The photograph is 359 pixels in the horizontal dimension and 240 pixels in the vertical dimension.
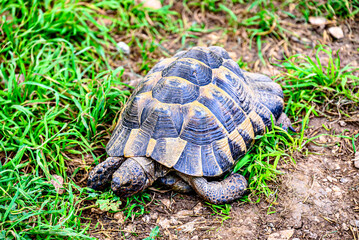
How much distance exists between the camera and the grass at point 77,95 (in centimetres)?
310

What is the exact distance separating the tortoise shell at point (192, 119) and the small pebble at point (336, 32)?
2.28m

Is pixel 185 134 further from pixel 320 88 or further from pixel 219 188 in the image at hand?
pixel 320 88

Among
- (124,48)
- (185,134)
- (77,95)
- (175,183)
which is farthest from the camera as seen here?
(124,48)

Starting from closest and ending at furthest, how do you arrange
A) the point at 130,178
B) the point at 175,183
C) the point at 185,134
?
the point at 130,178, the point at 185,134, the point at 175,183

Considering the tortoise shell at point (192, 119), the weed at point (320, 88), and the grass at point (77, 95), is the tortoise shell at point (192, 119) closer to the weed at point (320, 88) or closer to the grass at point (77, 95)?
the grass at point (77, 95)

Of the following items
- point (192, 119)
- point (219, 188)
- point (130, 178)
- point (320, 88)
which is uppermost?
point (192, 119)

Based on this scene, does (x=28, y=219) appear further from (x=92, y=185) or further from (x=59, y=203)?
(x=92, y=185)

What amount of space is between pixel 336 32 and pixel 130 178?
3.87 meters

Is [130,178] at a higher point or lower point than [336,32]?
lower

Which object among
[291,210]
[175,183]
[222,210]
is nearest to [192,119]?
[175,183]

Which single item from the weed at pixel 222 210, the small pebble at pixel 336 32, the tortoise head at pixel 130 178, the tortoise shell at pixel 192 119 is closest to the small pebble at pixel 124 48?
the tortoise shell at pixel 192 119

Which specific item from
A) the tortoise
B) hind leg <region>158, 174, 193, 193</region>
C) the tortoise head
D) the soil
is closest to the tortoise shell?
the tortoise

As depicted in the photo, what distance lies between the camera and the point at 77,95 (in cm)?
394

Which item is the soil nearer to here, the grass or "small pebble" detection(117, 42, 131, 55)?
the grass
